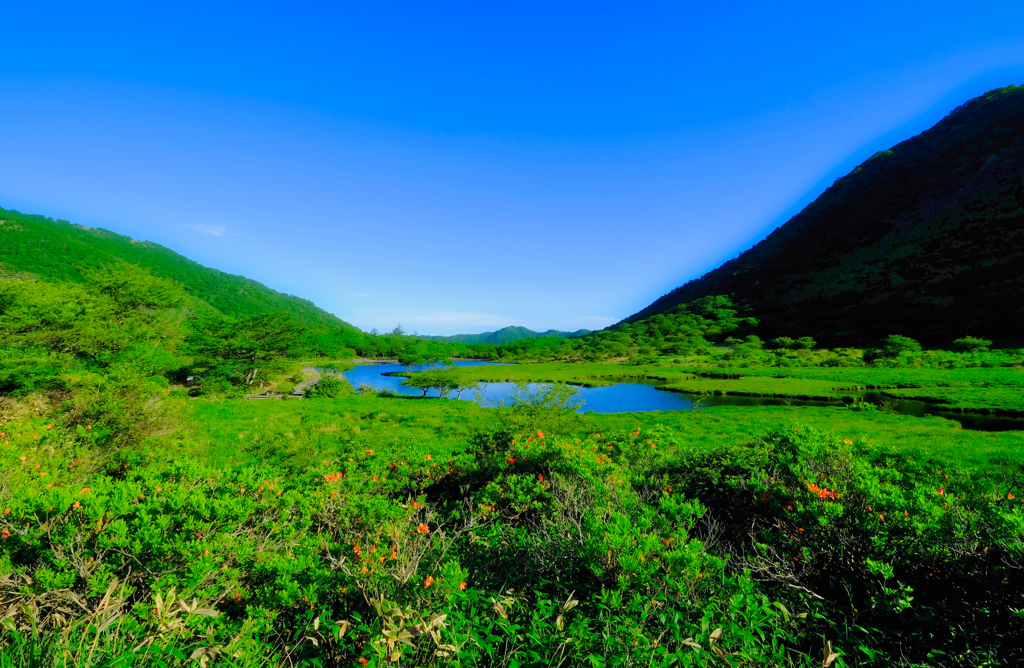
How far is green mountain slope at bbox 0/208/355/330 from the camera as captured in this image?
71438 mm

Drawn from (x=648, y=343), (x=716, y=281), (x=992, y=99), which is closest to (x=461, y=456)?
(x=648, y=343)

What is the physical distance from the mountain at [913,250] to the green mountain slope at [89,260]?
380 ft

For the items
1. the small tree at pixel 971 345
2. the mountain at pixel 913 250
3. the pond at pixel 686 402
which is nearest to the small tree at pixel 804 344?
the mountain at pixel 913 250

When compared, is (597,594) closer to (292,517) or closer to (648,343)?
(292,517)

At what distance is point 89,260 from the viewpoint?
8138cm

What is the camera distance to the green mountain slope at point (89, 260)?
71.4 metres

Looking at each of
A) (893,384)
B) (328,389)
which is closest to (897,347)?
(893,384)

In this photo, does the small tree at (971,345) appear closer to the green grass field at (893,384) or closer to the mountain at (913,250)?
the mountain at (913,250)

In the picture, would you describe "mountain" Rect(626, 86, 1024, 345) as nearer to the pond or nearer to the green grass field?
the green grass field

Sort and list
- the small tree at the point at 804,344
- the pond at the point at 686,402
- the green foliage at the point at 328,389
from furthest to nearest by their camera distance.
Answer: the small tree at the point at 804,344 < the green foliage at the point at 328,389 < the pond at the point at 686,402

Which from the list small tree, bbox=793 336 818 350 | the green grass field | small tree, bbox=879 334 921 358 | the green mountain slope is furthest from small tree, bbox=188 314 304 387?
small tree, bbox=793 336 818 350

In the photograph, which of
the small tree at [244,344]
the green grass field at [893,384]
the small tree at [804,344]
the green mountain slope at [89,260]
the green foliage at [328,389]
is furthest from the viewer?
the green mountain slope at [89,260]

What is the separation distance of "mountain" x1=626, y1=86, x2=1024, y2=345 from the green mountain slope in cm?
11596

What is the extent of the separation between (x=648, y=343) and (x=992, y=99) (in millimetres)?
156434
